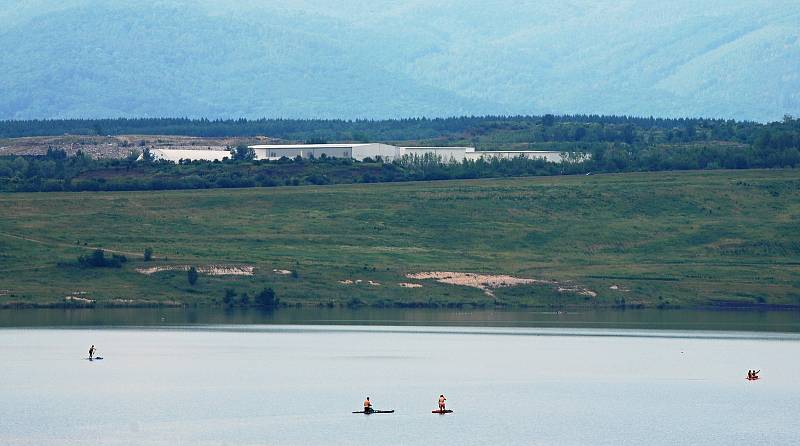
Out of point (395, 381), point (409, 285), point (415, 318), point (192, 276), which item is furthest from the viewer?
→ point (409, 285)

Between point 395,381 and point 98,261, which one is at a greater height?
point 98,261

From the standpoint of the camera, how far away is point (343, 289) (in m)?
182

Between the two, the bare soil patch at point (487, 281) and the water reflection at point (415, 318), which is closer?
the water reflection at point (415, 318)

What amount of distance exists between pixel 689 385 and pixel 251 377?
96.5ft

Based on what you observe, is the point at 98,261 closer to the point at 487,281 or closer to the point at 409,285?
the point at 409,285

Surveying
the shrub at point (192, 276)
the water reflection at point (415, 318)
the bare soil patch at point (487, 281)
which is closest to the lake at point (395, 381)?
the water reflection at point (415, 318)

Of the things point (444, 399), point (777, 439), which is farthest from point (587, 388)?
point (777, 439)

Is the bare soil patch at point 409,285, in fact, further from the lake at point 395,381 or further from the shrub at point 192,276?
the lake at point 395,381

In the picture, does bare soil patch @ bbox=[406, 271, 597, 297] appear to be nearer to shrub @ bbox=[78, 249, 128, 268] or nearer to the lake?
the lake

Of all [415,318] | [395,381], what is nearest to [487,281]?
[415,318]

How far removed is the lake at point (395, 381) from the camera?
85625mm

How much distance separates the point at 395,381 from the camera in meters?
108

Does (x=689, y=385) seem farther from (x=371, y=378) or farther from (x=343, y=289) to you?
(x=343, y=289)

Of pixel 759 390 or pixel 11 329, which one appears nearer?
pixel 759 390
